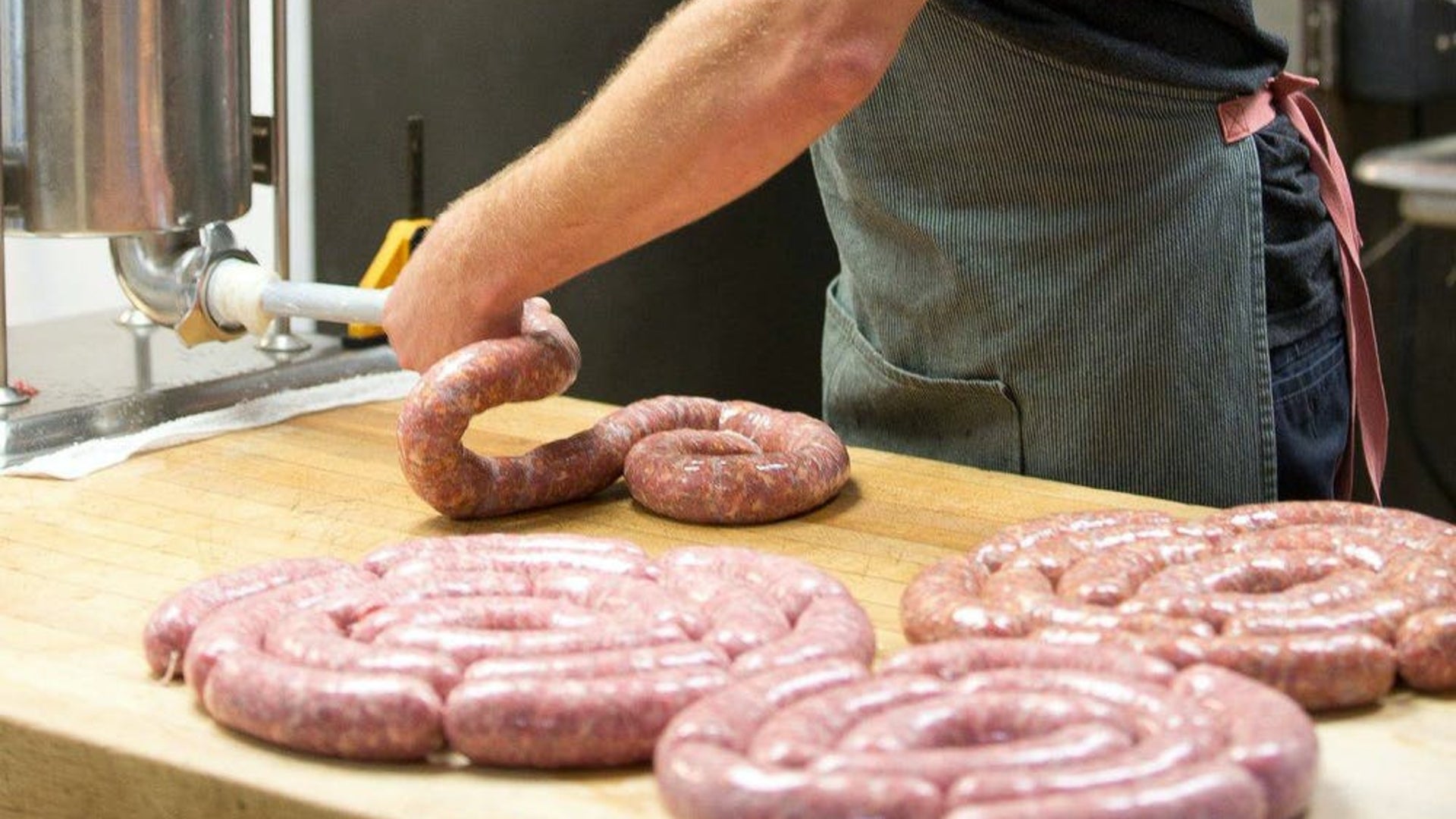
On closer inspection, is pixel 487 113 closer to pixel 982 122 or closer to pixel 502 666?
pixel 982 122

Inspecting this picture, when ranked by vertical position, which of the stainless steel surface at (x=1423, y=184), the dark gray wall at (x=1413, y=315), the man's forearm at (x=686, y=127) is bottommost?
the dark gray wall at (x=1413, y=315)

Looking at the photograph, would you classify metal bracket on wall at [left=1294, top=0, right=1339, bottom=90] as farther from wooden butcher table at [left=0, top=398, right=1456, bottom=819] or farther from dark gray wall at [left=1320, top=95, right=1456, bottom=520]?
wooden butcher table at [left=0, top=398, right=1456, bottom=819]

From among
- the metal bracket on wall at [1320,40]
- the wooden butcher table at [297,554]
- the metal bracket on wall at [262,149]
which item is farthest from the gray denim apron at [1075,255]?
the metal bracket on wall at [1320,40]

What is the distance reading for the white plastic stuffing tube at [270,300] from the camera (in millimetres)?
2451

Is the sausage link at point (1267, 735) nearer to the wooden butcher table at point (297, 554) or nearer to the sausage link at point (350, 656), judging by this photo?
the wooden butcher table at point (297, 554)

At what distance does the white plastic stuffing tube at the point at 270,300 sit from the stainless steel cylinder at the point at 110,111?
10cm

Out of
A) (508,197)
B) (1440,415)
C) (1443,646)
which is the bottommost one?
(1440,415)

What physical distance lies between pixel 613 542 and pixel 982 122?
0.75 metres

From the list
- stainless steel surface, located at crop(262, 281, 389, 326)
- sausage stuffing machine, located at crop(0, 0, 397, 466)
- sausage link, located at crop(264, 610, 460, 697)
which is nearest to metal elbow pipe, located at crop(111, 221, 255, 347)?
sausage stuffing machine, located at crop(0, 0, 397, 466)

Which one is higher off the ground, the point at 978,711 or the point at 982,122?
the point at 982,122

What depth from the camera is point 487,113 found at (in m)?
3.59

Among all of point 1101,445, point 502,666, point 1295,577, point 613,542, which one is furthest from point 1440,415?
point 502,666

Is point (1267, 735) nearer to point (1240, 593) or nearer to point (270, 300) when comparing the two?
point (1240, 593)

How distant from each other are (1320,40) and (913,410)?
1.82 metres
